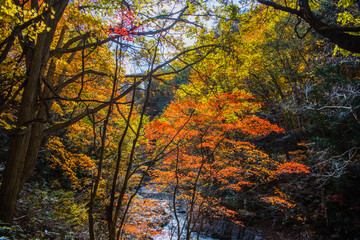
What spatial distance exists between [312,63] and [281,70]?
172 cm

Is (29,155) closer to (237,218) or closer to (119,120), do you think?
(119,120)

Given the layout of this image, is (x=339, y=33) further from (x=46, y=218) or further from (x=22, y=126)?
(x=46, y=218)

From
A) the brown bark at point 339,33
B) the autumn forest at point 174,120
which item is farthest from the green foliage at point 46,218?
the brown bark at point 339,33

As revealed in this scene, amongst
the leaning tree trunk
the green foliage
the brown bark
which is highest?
the brown bark

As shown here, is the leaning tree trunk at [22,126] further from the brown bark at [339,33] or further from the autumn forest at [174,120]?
the brown bark at [339,33]

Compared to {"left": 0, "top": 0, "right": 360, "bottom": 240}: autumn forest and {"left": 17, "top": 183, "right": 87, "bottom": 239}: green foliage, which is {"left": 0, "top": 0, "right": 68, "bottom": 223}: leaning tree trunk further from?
{"left": 17, "top": 183, "right": 87, "bottom": 239}: green foliage

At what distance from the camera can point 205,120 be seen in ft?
22.8

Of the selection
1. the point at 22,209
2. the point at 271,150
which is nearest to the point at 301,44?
the point at 271,150

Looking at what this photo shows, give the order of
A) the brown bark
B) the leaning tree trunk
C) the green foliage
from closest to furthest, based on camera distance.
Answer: the brown bark < the leaning tree trunk < the green foliage

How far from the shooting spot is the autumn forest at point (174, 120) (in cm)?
241

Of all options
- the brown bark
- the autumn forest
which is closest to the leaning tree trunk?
the autumn forest

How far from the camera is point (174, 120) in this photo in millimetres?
8141

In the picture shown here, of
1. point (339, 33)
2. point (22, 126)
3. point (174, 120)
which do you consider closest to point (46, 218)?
point (22, 126)

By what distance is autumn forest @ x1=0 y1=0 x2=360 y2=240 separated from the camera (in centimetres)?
241
